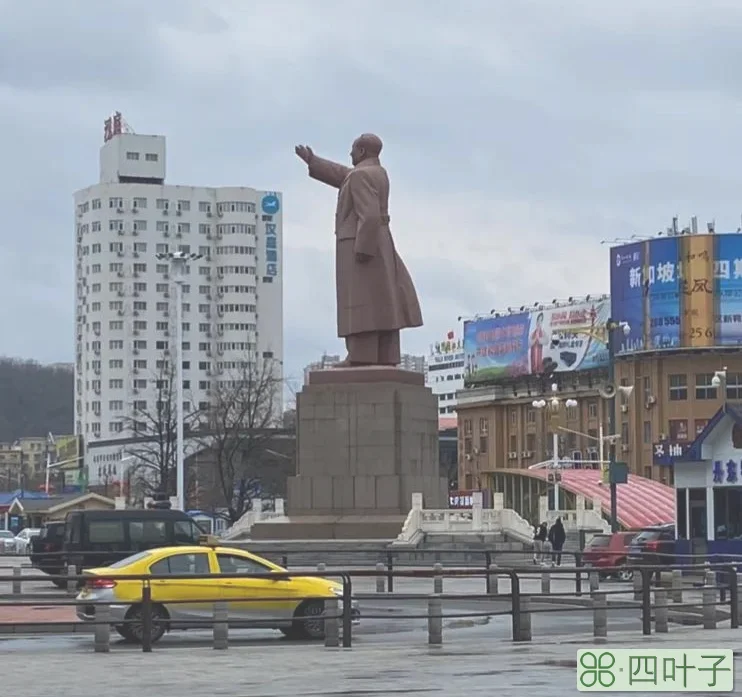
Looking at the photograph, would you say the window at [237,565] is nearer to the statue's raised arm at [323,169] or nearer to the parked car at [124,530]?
the parked car at [124,530]

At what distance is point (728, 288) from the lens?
109m

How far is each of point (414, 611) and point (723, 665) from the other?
43.4 ft

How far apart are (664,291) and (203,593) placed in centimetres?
8796

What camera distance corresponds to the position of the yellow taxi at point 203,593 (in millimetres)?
23562

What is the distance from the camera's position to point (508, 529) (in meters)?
53.7

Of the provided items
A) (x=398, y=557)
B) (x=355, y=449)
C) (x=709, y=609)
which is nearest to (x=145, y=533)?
(x=398, y=557)

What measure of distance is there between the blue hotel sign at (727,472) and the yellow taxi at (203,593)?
747 inches

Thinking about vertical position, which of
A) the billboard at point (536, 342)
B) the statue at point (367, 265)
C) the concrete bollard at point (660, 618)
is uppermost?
the billboard at point (536, 342)

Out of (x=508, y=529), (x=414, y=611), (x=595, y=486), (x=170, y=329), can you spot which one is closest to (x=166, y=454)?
(x=595, y=486)

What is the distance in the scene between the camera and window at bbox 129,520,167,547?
135 ft

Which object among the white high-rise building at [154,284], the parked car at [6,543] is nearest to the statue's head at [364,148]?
the parked car at [6,543]

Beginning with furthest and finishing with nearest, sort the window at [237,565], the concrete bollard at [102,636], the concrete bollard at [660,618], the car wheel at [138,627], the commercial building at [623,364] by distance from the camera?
the commercial building at [623,364] < the window at [237,565] < the concrete bollard at [660,618] < the car wheel at [138,627] < the concrete bollard at [102,636]

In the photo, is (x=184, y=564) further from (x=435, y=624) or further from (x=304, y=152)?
(x=304, y=152)

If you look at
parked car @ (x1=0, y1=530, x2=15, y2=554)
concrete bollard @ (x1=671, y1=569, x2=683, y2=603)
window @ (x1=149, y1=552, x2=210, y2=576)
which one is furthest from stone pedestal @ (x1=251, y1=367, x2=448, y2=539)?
Answer: window @ (x1=149, y1=552, x2=210, y2=576)
